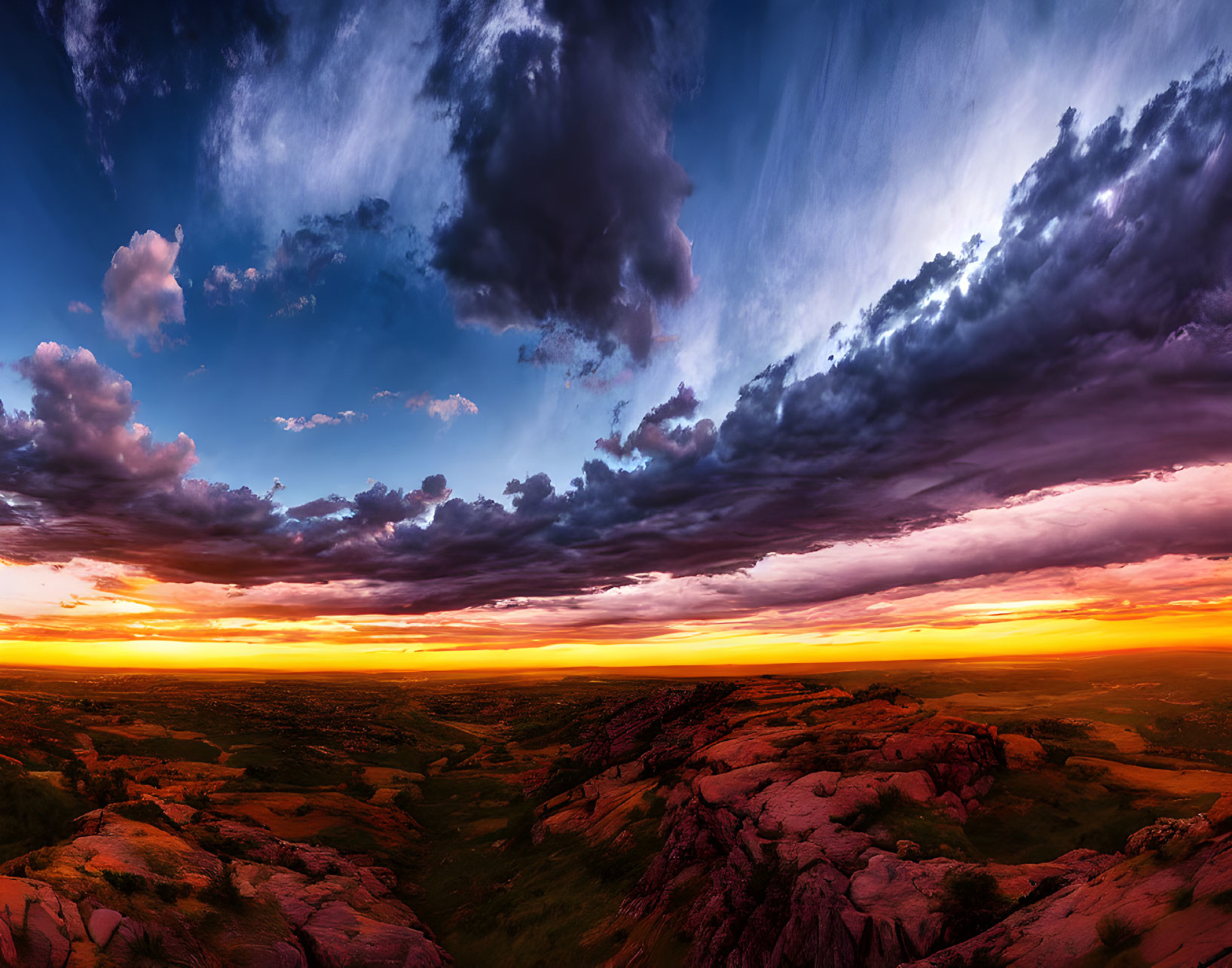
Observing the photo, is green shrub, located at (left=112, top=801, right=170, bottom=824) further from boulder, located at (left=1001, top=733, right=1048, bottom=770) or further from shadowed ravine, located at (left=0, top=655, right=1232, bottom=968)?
boulder, located at (left=1001, top=733, right=1048, bottom=770)

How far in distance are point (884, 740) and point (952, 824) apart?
21.5 ft

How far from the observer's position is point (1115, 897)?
11.8m

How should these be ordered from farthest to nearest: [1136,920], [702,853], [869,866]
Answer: [702,853]
[869,866]
[1136,920]

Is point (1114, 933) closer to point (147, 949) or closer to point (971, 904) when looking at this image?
point (971, 904)

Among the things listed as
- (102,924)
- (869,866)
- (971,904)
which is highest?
(971,904)

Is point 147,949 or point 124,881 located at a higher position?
point 124,881

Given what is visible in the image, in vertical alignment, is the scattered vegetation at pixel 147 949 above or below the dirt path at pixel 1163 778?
below

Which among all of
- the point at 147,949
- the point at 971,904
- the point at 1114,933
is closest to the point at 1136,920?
the point at 1114,933

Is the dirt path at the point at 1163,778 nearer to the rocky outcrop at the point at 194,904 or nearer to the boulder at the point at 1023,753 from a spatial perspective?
the boulder at the point at 1023,753

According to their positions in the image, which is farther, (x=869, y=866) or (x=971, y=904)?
(x=869, y=866)

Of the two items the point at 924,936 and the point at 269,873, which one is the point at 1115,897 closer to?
the point at 924,936

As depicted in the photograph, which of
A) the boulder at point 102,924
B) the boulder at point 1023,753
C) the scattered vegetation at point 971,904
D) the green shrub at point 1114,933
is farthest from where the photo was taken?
the boulder at point 1023,753

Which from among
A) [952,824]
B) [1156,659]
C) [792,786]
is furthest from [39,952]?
[1156,659]

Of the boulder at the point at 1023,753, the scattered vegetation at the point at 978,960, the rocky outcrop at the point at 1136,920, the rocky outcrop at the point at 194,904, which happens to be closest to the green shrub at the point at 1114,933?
the rocky outcrop at the point at 1136,920
